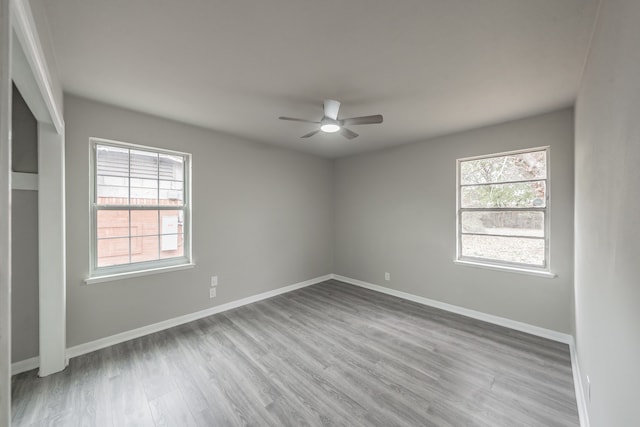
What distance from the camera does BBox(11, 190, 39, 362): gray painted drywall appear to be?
7.43 feet

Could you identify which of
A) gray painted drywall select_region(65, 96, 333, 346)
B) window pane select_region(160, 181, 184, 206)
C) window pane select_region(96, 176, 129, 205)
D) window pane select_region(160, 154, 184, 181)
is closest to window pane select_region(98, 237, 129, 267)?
gray painted drywall select_region(65, 96, 333, 346)

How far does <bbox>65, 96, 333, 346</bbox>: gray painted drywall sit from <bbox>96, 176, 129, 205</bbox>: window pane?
0.13m

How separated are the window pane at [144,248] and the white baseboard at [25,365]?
1.11m

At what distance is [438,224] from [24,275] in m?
4.69

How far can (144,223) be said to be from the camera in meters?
3.05

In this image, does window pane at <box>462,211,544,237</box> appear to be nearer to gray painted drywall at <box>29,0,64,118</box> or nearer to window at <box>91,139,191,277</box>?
window at <box>91,139,191,277</box>

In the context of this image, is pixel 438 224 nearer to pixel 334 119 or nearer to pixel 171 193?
pixel 334 119

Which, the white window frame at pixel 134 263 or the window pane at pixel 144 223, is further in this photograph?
the window pane at pixel 144 223

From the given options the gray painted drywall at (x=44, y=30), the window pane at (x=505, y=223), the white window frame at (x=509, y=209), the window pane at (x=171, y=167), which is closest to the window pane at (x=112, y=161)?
the window pane at (x=171, y=167)

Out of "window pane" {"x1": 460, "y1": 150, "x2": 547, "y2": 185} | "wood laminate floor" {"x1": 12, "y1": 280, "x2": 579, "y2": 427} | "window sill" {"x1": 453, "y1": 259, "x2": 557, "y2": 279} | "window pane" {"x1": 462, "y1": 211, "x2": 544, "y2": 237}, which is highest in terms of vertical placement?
"window pane" {"x1": 460, "y1": 150, "x2": 547, "y2": 185}

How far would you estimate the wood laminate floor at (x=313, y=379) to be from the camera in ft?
6.04

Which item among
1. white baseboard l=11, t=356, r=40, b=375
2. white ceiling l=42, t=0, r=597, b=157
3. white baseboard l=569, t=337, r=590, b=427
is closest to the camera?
white ceiling l=42, t=0, r=597, b=157

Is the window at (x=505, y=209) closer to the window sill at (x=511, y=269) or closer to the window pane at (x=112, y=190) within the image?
the window sill at (x=511, y=269)

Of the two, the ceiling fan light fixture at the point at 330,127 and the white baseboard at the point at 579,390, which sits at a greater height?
the ceiling fan light fixture at the point at 330,127
